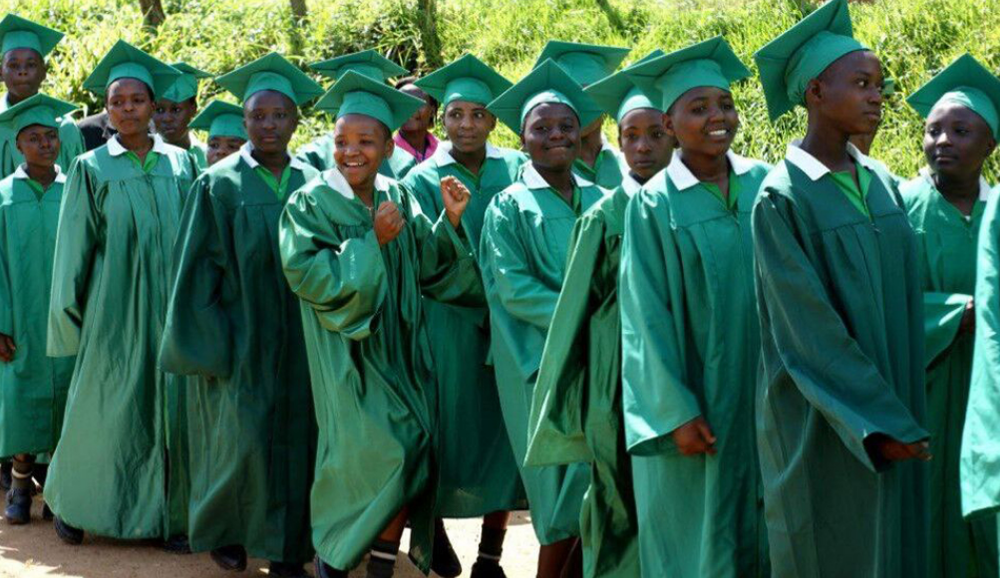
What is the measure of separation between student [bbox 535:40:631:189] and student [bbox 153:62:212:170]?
246 cm

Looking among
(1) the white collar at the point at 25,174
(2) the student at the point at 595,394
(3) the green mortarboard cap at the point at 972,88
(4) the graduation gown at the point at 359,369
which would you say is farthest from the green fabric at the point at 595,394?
(1) the white collar at the point at 25,174

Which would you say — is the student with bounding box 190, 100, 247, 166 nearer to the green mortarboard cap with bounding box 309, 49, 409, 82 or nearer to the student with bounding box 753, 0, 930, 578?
the green mortarboard cap with bounding box 309, 49, 409, 82

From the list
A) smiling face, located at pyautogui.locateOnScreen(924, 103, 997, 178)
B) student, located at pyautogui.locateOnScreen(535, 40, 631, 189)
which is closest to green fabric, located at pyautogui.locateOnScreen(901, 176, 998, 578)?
Answer: smiling face, located at pyautogui.locateOnScreen(924, 103, 997, 178)

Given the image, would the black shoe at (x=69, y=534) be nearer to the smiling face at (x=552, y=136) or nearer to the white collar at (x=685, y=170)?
the smiling face at (x=552, y=136)

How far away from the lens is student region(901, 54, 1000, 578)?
6238 mm

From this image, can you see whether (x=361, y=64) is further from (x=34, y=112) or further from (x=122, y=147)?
(x=34, y=112)

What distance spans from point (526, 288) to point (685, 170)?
4.61 ft

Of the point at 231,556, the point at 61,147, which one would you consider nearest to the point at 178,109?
the point at 61,147

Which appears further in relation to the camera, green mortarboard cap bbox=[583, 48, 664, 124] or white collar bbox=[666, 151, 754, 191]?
green mortarboard cap bbox=[583, 48, 664, 124]

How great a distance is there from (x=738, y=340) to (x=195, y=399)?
3.29m

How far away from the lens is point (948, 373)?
6324 millimetres

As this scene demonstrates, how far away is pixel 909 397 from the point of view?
5.42 metres

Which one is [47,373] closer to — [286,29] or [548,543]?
[548,543]

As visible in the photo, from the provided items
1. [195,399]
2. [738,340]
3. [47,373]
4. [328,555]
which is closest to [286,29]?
[47,373]
